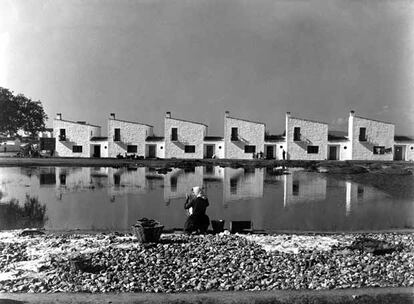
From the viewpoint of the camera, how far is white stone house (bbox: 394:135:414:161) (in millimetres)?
46625

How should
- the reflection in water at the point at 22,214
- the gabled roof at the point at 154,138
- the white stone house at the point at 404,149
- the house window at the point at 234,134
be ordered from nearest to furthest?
the reflection in water at the point at 22,214 → the white stone house at the point at 404,149 → the house window at the point at 234,134 → the gabled roof at the point at 154,138

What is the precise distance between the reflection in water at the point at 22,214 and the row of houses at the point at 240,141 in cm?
3081

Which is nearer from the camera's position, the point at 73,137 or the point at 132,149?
the point at 132,149

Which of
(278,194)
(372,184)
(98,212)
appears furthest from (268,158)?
(98,212)

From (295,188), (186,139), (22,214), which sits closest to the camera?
(22,214)

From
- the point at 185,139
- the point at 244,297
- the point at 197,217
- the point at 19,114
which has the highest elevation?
the point at 19,114

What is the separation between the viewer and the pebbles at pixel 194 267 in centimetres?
735

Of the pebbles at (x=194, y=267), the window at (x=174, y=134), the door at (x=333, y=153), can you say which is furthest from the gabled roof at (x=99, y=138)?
the pebbles at (x=194, y=267)

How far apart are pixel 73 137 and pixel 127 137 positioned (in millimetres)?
6665

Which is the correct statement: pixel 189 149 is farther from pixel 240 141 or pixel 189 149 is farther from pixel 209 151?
pixel 240 141

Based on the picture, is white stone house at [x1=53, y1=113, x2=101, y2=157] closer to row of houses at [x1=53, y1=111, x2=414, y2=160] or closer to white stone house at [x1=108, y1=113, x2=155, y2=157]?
row of houses at [x1=53, y1=111, x2=414, y2=160]

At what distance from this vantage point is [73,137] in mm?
51625

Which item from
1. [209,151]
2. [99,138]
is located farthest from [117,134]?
[209,151]

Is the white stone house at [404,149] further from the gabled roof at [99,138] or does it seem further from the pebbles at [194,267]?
the pebbles at [194,267]
